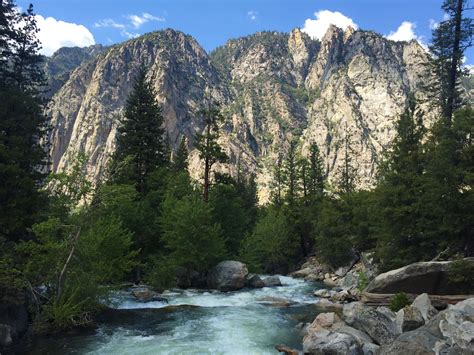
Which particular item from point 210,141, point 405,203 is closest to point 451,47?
point 405,203

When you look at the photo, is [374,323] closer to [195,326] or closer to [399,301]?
[399,301]

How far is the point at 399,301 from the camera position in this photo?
695 inches

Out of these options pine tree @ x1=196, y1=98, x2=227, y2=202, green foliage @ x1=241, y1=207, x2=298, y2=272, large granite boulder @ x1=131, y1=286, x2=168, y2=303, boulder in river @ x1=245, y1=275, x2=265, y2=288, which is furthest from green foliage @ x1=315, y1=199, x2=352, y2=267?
large granite boulder @ x1=131, y1=286, x2=168, y2=303

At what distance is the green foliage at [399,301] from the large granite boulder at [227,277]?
14541 millimetres

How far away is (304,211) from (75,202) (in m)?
38.4

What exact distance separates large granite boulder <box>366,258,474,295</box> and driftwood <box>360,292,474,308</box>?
52 cm

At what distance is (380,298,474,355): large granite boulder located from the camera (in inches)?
382

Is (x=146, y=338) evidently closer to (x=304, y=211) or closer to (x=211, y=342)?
(x=211, y=342)

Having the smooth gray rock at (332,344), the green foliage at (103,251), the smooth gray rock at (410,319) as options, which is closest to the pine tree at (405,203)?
the smooth gray rock at (410,319)

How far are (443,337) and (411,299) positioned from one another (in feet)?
24.5

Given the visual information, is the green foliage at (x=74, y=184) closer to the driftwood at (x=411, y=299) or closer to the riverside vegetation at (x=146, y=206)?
the riverside vegetation at (x=146, y=206)

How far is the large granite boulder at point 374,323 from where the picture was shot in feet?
47.4

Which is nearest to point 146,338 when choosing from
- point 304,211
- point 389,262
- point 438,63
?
point 389,262

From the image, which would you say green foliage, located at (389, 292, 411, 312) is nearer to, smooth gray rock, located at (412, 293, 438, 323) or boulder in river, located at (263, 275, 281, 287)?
smooth gray rock, located at (412, 293, 438, 323)
